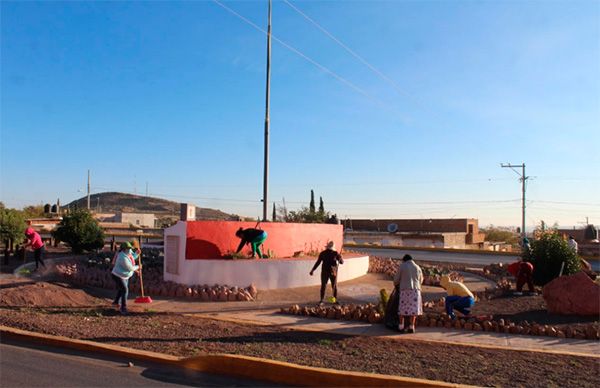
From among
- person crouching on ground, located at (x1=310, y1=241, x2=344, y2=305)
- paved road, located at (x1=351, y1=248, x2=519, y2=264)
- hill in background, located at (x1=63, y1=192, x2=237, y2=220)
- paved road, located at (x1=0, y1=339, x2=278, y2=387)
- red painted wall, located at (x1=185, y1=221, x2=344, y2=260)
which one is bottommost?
paved road, located at (x1=0, y1=339, x2=278, y2=387)

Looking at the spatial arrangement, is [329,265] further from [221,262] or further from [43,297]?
[43,297]

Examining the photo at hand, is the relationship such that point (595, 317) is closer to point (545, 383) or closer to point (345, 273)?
point (545, 383)

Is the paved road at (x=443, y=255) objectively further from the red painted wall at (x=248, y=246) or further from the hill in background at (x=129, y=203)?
the hill in background at (x=129, y=203)

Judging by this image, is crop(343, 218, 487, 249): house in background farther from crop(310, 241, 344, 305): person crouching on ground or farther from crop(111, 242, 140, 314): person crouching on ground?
crop(111, 242, 140, 314): person crouching on ground

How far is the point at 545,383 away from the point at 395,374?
1671 millimetres

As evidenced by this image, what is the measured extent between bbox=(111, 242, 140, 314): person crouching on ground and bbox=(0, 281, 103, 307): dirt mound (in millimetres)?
1222

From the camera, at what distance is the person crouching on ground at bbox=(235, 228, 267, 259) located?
14.4 m

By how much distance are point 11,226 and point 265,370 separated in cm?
1715

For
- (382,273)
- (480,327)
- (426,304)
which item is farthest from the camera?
(382,273)

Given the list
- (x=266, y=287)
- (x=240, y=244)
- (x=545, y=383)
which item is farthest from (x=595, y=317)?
(x=240, y=244)

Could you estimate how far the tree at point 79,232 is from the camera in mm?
19703

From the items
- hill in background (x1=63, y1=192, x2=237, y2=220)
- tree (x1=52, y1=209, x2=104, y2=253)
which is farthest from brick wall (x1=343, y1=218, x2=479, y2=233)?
tree (x1=52, y1=209, x2=104, y2=253)

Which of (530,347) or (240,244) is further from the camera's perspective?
(240,244)

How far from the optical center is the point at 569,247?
14.7 m
